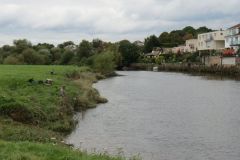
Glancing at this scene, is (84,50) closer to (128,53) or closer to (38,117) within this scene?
(128,53)

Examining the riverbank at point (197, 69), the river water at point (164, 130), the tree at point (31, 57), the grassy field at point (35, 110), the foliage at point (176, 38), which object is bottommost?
the riverbank at point (197, 69)

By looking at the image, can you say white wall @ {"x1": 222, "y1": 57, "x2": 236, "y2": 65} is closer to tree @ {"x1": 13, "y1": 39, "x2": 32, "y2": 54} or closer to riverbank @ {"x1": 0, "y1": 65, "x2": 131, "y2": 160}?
tree @ {"x1": 13, "y1": 39, "x2": 32, "y2": 54}

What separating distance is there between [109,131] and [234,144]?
25.2ft

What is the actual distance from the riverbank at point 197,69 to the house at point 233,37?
10782mm

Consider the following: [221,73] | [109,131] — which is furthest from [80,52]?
[109,131]

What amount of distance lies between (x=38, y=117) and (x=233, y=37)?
10331cm

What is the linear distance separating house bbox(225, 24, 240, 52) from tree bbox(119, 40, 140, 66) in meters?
42.4

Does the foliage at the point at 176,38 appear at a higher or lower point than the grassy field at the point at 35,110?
higher

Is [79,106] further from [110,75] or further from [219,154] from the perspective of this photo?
[110,75]

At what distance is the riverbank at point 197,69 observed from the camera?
3813 inches

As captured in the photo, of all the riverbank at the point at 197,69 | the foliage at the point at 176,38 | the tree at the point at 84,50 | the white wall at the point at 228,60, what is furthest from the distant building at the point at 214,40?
the foliage at the point at 176,38

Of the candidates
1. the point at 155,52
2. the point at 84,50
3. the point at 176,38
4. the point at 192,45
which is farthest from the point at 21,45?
the point at 176,38

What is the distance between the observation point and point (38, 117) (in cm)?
2536

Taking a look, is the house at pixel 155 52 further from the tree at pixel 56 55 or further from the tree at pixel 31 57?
the tree at pixel 31 57
